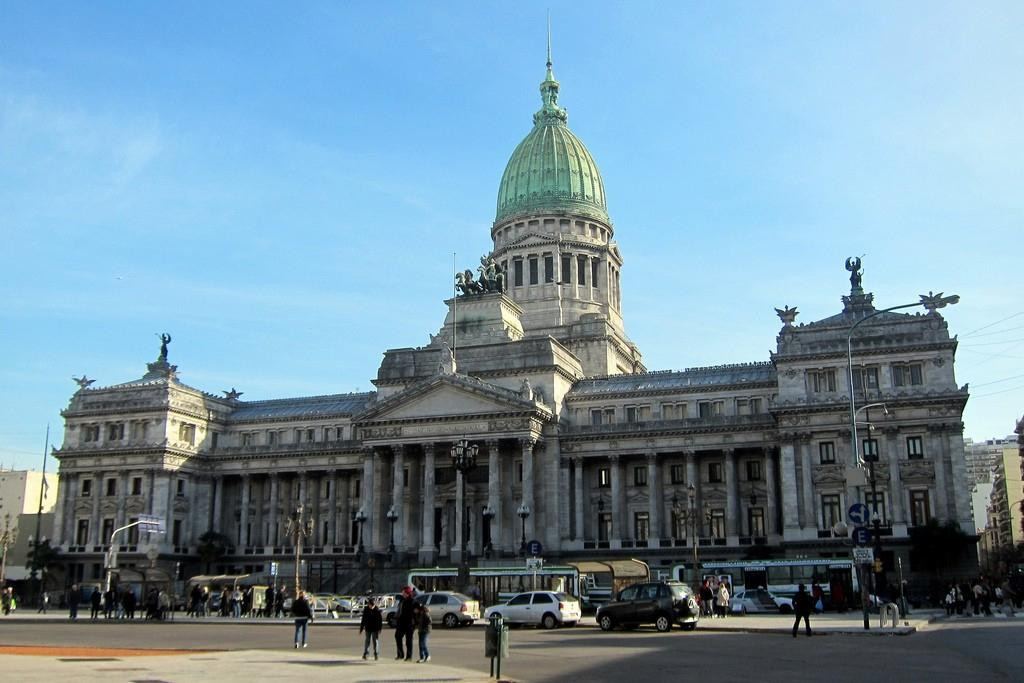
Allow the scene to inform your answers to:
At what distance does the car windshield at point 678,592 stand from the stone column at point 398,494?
4538 cm

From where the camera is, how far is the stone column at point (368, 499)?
293ft

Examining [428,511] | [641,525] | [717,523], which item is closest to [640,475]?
[641,525]

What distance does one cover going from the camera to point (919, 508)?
77375 mm

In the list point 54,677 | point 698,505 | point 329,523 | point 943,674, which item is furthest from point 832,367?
point 54,677

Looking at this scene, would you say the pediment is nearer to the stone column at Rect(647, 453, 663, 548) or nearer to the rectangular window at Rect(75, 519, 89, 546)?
the stone column at Rect(647, 453, 663, 548)

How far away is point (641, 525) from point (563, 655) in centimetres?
5817

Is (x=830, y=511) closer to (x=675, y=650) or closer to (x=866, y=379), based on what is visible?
(x=866, y=379)

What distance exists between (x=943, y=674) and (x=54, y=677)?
816 inches

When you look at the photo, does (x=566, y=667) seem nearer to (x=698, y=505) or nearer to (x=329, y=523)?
(x=698, y=505)

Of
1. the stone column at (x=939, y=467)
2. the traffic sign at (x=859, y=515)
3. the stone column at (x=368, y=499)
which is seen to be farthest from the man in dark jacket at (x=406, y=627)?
the stone column at (x=368, y=499)

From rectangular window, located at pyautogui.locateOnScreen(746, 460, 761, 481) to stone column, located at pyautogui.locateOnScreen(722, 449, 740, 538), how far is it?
46.5 inches

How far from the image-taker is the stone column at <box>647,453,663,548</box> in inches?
3406

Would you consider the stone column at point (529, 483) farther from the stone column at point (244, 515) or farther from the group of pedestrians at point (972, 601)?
the group of pedestrians at point (972, 601)

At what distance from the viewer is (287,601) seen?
72625 millimetres
